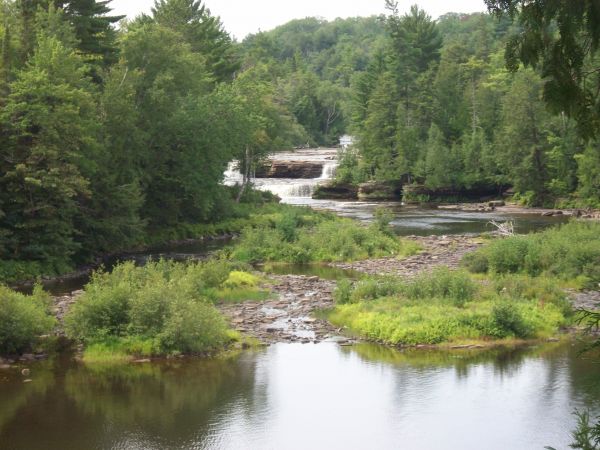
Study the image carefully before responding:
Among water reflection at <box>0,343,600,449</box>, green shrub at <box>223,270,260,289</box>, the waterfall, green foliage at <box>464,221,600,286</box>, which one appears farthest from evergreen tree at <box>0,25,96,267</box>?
the waterfall

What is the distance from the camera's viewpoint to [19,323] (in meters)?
25.0

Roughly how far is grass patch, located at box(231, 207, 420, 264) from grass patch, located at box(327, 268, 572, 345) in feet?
37.3

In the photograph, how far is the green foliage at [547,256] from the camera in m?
34.4

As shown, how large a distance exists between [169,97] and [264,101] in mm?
21326

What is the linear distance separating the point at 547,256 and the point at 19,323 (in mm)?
23634

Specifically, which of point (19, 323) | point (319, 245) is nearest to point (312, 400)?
point (19, 323)

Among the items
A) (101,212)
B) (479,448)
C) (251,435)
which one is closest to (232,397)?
(251,435)

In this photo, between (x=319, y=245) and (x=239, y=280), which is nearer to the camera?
(x=239, y=280)

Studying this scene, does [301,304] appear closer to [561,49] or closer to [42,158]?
[42,158]

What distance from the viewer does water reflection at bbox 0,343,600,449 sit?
19078 millimetres

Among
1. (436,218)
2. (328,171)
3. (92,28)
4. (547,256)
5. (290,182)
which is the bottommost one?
(547,256)

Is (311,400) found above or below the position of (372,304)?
below

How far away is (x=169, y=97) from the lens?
51.5m

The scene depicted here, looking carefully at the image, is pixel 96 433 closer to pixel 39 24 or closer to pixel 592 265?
pixel 592 265
